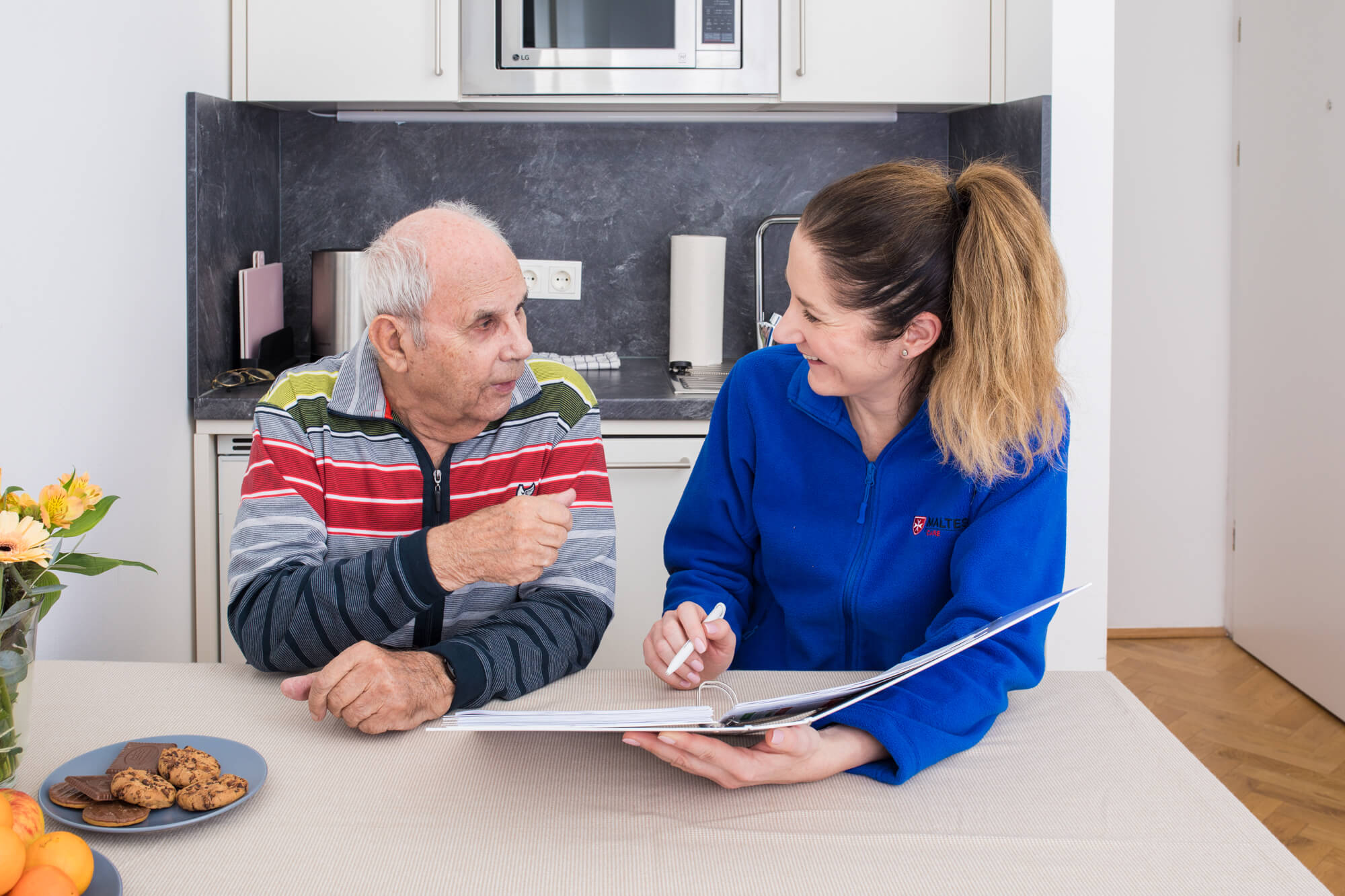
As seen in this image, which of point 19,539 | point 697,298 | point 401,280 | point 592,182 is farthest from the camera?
point 592,182

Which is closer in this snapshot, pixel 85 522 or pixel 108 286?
pixel 85 522

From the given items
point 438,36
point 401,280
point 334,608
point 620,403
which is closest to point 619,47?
point 438,36

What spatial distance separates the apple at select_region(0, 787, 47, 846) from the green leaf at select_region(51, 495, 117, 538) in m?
0.22

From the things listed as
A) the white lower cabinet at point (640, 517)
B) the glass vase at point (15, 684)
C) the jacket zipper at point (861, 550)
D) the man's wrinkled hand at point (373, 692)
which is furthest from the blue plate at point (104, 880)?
the white lower cabinet at point (640, 517)

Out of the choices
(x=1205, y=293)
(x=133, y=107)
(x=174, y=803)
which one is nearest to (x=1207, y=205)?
(x=1205, y=293)

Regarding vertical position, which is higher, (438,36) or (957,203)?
(438,36)

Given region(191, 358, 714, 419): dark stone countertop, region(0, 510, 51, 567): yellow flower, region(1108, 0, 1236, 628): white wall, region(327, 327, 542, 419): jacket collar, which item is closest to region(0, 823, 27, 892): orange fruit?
region(0, 510, 51, 567): yellow flower

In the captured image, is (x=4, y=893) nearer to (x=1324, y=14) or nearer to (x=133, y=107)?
(x=133, y=107)

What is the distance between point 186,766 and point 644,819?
1.20 ft

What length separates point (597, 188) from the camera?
Answer: 9.16 ft

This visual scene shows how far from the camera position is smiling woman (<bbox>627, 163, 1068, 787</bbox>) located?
47.3 inches

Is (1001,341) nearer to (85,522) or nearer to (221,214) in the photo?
(85,522)

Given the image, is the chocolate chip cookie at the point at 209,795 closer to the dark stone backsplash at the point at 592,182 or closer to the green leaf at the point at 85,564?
the green leaf at the point at 85,564

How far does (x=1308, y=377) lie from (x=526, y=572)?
2.53m
